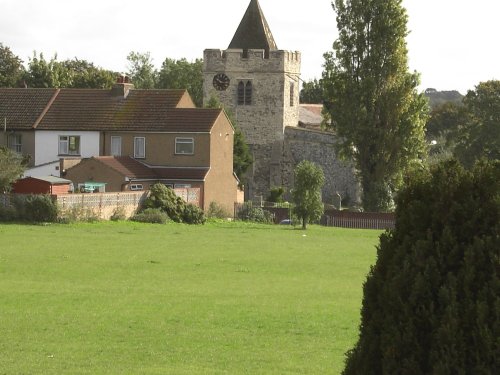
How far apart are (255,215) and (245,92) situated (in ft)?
90.9

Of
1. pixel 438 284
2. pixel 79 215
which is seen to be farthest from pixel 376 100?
pixel 438 284

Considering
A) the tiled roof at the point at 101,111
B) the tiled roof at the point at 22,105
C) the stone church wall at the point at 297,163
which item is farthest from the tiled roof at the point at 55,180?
the stone church wall at the point at 297,163

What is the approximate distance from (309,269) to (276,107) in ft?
196

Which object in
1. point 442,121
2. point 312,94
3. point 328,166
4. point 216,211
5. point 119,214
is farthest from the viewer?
point 312,94

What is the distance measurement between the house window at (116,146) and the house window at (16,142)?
5530 mm

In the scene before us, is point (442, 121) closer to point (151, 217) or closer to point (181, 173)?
point (181, 173)

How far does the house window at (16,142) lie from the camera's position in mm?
69812

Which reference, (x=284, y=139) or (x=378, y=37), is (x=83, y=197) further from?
(x=284, y=139)

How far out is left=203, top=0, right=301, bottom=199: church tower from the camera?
301ft

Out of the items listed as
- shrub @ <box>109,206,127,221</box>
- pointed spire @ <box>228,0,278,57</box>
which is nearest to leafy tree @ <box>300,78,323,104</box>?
pointed spire @ <box>228,0,278,57</box>

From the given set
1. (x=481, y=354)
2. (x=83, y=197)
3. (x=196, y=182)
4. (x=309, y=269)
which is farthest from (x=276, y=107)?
(x=481, y=354)

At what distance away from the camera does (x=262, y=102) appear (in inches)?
3639

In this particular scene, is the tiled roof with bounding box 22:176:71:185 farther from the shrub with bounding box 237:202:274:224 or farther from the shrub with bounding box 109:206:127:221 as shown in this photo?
the shrub with bounding box 237:202:274:224

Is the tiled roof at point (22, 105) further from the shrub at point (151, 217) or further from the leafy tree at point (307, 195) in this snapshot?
the leafy tree at point (307, 195)
